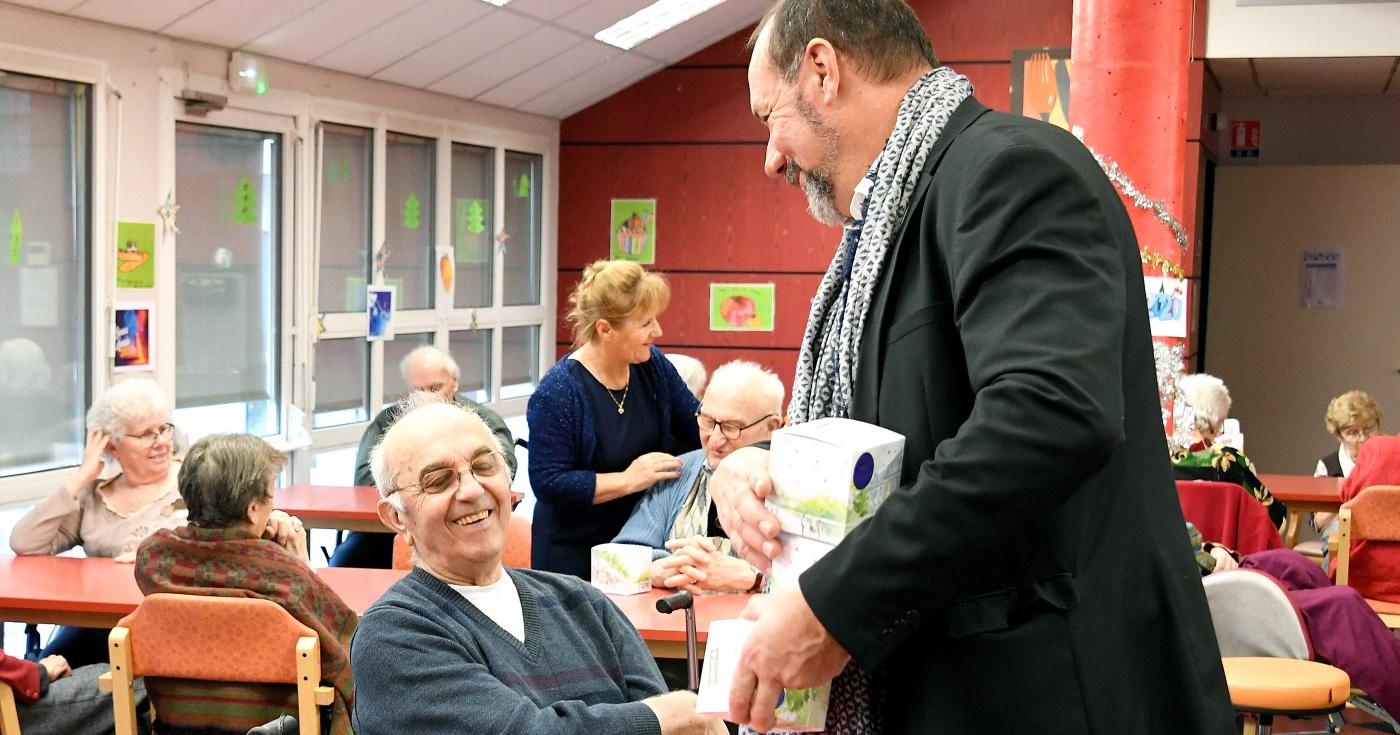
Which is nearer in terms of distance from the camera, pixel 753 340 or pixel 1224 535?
pixel 1224 535

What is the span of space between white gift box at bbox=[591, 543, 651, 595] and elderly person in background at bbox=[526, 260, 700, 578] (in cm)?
49

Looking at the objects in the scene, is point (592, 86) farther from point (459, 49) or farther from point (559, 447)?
point (559, 447)

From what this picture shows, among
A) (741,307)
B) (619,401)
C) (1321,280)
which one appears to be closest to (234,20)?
(619,401)

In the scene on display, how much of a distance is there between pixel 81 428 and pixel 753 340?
15.3ft

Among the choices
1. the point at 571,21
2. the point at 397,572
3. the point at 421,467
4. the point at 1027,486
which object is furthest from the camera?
the point at 571,21

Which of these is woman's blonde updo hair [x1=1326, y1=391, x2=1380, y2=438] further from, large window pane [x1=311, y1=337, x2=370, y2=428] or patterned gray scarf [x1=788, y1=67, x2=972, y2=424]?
patterned gray scarf [x1=788, y1=67, x2=972, y2=424]

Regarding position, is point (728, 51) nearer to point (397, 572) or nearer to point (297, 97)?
point (297, 97)

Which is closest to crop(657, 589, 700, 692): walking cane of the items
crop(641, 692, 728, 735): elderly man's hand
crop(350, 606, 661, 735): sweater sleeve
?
crop(641, 692, 728, 735): elderly man's hand

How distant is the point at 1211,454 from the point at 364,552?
3.23 m

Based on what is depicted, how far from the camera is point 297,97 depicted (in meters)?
5.96

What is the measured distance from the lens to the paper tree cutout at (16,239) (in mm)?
4652

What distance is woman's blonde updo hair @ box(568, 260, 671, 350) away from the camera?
13.7 ft

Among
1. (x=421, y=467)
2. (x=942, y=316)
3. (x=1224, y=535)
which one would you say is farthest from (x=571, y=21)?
(x=942, y=316)

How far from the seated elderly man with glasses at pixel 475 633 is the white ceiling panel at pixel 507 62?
15.3ft
